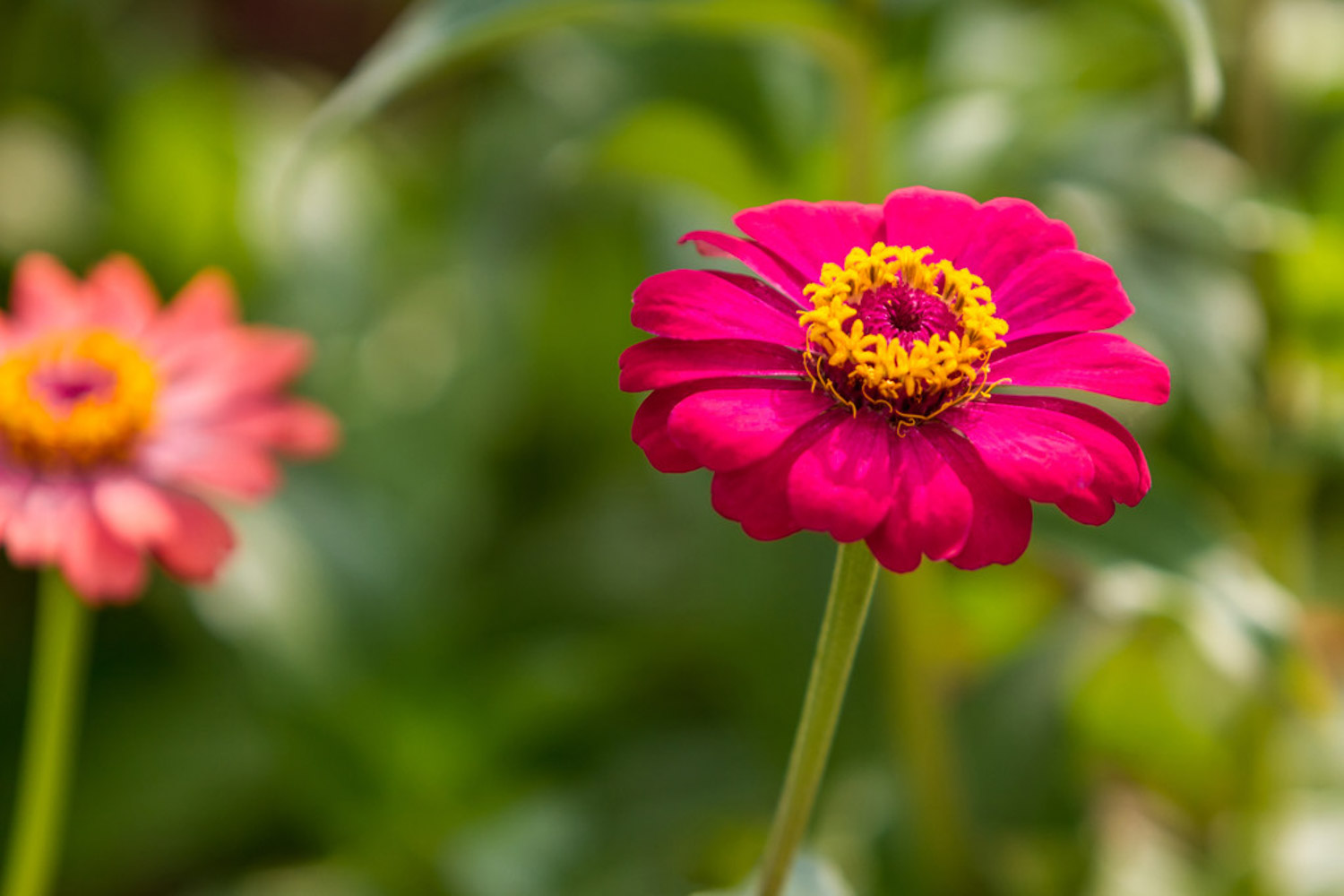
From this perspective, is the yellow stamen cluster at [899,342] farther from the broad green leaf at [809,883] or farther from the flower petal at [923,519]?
the broad green leaf at [809,883]

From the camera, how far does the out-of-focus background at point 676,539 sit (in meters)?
0.77

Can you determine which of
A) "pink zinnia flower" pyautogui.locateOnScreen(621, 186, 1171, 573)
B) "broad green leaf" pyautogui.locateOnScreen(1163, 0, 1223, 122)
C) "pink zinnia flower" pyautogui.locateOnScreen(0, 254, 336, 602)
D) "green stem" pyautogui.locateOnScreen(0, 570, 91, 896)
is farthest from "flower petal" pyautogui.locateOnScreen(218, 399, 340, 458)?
"broad green leaf" pyautogui.locateOnScreen(1163, 0, 1223, 122)

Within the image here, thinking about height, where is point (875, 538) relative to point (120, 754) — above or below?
below

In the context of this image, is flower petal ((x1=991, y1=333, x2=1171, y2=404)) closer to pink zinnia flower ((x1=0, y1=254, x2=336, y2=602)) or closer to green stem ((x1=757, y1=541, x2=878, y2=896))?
green stem ((x1=757, y1=541, x2=878, y2=896))

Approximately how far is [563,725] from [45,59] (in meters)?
0.90

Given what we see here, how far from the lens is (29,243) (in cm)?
123

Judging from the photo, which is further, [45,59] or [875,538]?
[45,59]

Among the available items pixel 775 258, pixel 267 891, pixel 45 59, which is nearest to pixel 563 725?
pixel 267 891

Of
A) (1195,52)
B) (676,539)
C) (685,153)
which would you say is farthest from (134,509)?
(676,539)

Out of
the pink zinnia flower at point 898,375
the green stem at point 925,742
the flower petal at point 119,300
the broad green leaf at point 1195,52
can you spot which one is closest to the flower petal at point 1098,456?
the pink zinnia flower at point 898,375

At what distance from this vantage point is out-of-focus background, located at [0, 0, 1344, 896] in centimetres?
77

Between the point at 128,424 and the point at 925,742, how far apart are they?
0.46m

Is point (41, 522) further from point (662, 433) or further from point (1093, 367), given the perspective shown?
point (1093, 367)

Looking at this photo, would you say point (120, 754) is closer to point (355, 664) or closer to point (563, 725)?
point (355, 664)
